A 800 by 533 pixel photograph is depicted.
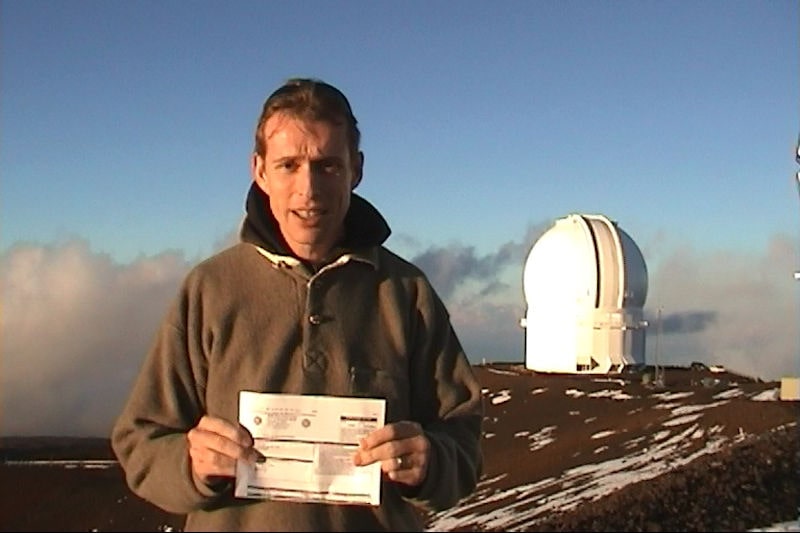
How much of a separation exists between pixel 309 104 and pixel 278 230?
312 mm

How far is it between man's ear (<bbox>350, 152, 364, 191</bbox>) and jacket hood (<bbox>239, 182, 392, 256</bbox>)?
0.19 ft

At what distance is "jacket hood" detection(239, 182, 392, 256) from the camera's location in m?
2.22

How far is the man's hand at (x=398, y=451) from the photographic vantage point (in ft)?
6.61

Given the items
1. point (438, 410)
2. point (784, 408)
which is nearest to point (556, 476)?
point (784, 408)

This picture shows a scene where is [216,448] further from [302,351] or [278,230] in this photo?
[278,230]

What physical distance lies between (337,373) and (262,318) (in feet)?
0.70

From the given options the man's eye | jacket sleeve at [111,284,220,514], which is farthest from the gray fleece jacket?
the man's eye

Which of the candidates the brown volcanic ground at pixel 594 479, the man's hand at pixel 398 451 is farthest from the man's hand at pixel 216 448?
the brown volcanic ground at pixel 594 479

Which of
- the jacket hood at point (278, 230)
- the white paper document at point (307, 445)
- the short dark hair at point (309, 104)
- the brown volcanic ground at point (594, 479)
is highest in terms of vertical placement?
the short dark hair at point (309, 104)

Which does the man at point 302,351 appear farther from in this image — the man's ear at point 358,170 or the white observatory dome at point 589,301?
the white observatory dome at point 589,301

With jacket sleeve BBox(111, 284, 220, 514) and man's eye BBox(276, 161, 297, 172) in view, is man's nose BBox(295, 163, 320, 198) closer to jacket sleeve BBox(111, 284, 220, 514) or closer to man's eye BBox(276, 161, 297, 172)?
man's eye BBox(276, 161, 297, 172)

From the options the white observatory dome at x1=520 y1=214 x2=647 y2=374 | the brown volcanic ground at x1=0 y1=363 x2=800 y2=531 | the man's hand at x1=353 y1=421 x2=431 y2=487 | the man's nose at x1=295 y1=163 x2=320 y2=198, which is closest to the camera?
the man's hand at x1=353 y1=421 x2=431 y2=487

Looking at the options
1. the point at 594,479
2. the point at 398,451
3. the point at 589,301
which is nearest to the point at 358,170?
the point at 398,451

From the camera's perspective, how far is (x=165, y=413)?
7.00 ft
